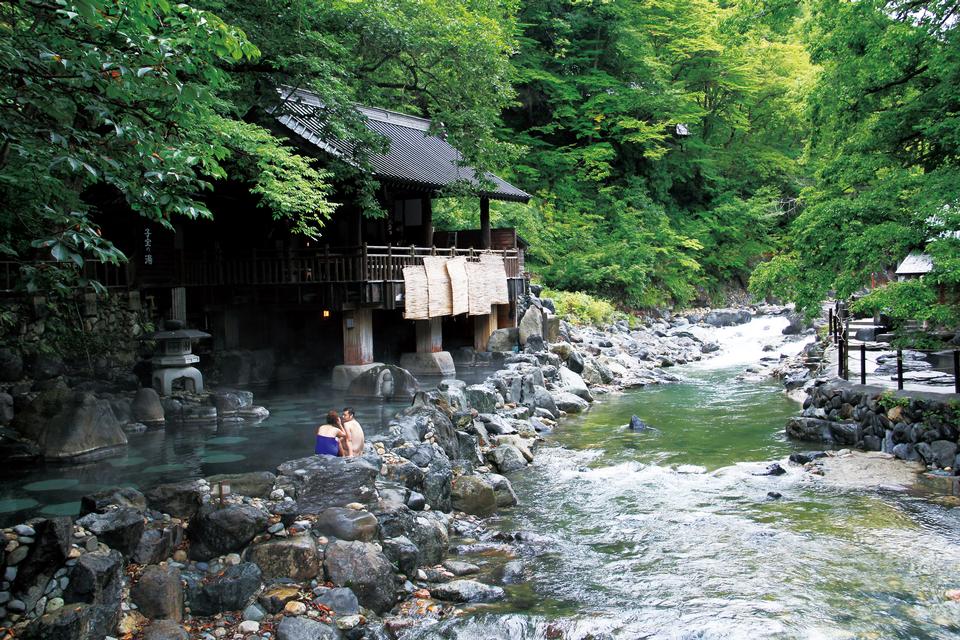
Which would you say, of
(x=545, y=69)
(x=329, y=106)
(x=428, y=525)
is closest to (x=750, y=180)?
(x=545, y=69)

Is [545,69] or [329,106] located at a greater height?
[545,69]

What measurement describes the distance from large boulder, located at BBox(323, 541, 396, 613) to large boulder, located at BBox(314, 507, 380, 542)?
1.34ft

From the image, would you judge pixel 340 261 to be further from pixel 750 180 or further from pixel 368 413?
pixel 750 180

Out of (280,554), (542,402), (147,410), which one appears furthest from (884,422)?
(147,410)

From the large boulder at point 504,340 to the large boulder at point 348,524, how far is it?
15.7 metres

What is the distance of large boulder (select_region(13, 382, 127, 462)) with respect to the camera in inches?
464

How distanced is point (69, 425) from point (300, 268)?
7.44m

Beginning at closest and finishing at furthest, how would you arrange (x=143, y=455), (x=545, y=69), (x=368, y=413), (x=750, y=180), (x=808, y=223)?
(x=143, y=455), (x=808, y=223), (x=368, y=413), (x=545, y=69), (x=750, y=180)

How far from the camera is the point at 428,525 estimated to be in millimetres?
9547

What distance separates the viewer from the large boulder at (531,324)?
25.0 meters

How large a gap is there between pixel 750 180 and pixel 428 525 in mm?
40712

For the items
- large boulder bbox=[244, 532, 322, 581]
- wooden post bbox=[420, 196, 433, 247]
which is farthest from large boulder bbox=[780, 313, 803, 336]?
large boulder bbox=[244, 532, 322, 581]

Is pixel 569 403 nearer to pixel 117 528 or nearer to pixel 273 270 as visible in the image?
pixel 273 270

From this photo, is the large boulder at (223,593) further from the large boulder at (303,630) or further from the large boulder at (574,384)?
the large boulder at (574,384)
